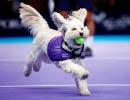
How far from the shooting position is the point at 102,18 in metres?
16.4

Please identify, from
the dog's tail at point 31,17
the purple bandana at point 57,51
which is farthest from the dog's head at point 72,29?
the dog's tail at point 31,17

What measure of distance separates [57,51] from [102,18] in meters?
9.18

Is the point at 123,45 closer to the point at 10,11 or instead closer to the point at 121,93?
the point at 10,11

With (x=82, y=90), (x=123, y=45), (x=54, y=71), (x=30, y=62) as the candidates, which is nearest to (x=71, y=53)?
(x=82, y=90)

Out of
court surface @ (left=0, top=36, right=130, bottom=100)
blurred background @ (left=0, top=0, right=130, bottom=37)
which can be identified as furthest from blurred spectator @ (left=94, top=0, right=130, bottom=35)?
court surface @ (left=0, top=36, right=130, bottom=100)

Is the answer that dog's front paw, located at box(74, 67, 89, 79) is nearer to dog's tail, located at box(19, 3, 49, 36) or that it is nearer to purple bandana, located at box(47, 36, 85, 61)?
purple bandana, located at box(47, 36, 85, 61)

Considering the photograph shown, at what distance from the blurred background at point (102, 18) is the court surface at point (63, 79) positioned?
3.28 m

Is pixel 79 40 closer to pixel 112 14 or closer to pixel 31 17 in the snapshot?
pixel 31 17

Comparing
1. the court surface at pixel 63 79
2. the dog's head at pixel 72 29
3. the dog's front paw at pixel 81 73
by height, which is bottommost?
the court surface at pixel 63 79

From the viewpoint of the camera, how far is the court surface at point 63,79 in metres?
7.34

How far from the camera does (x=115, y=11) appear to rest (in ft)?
53.6

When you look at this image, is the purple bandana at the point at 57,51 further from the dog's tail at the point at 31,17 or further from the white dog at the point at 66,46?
the dog's tail at the point at 31,17

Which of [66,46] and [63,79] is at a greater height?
[66,46]

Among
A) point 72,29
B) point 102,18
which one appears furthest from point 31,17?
point 102,18
